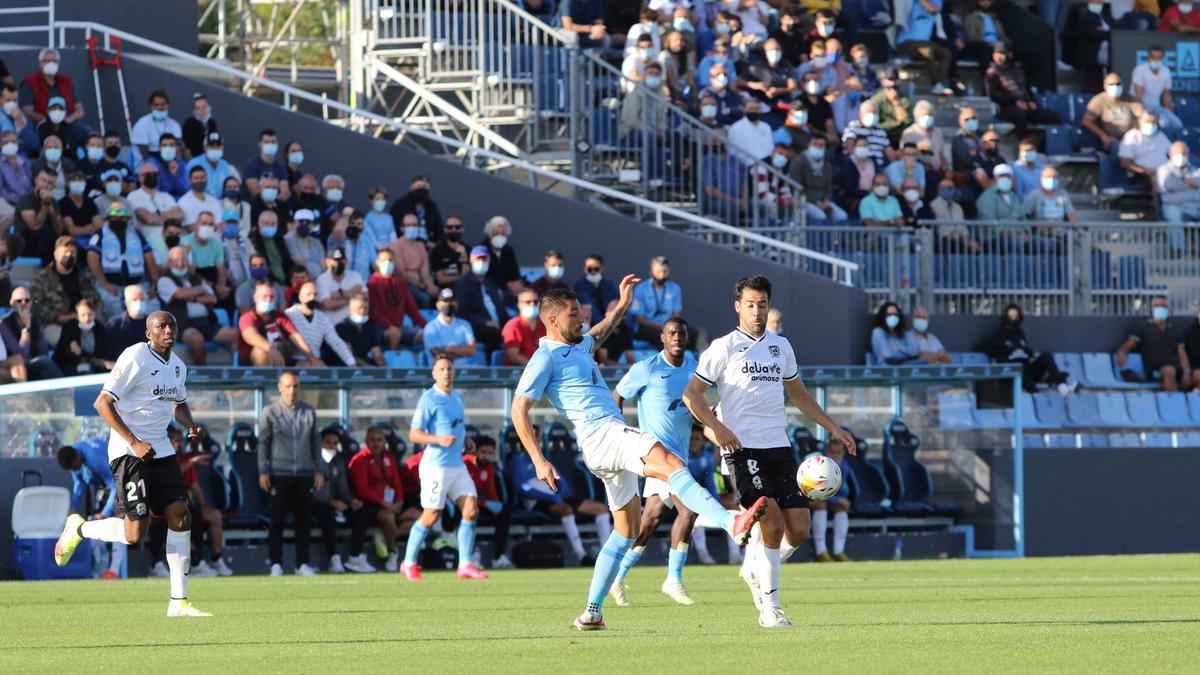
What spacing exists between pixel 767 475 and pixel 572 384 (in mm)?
1228

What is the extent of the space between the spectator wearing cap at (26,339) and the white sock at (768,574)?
10870 millimetres

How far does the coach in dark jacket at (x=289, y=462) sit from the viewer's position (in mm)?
19797

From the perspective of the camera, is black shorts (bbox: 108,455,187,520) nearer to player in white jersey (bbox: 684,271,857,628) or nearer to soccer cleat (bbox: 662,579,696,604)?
soccer cleat (bbox: 662,579,696,604)

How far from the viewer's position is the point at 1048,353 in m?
25.6

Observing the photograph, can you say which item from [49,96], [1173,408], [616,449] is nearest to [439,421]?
[616,449]

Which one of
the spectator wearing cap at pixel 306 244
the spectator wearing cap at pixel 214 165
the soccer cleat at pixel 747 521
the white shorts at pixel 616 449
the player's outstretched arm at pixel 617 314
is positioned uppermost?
the spectator wearing cap at pixel 214 165

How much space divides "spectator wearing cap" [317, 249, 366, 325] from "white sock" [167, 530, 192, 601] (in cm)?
885

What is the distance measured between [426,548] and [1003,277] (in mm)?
9375

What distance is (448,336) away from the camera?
22188 millimetres

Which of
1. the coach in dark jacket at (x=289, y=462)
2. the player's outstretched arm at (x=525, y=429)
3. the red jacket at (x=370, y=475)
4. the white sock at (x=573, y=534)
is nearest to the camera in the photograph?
the player's outstretched arm at (x=525, y=429)

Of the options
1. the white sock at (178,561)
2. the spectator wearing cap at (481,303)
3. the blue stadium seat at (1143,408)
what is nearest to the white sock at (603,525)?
the spectator wearing cap at (481,303)

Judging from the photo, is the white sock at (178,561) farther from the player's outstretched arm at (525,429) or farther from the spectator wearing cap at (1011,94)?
the spectator wearing cap at (1011,94)

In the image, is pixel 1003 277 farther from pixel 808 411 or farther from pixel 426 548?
pixel 808 411

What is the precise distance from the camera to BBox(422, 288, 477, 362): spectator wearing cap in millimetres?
22094
